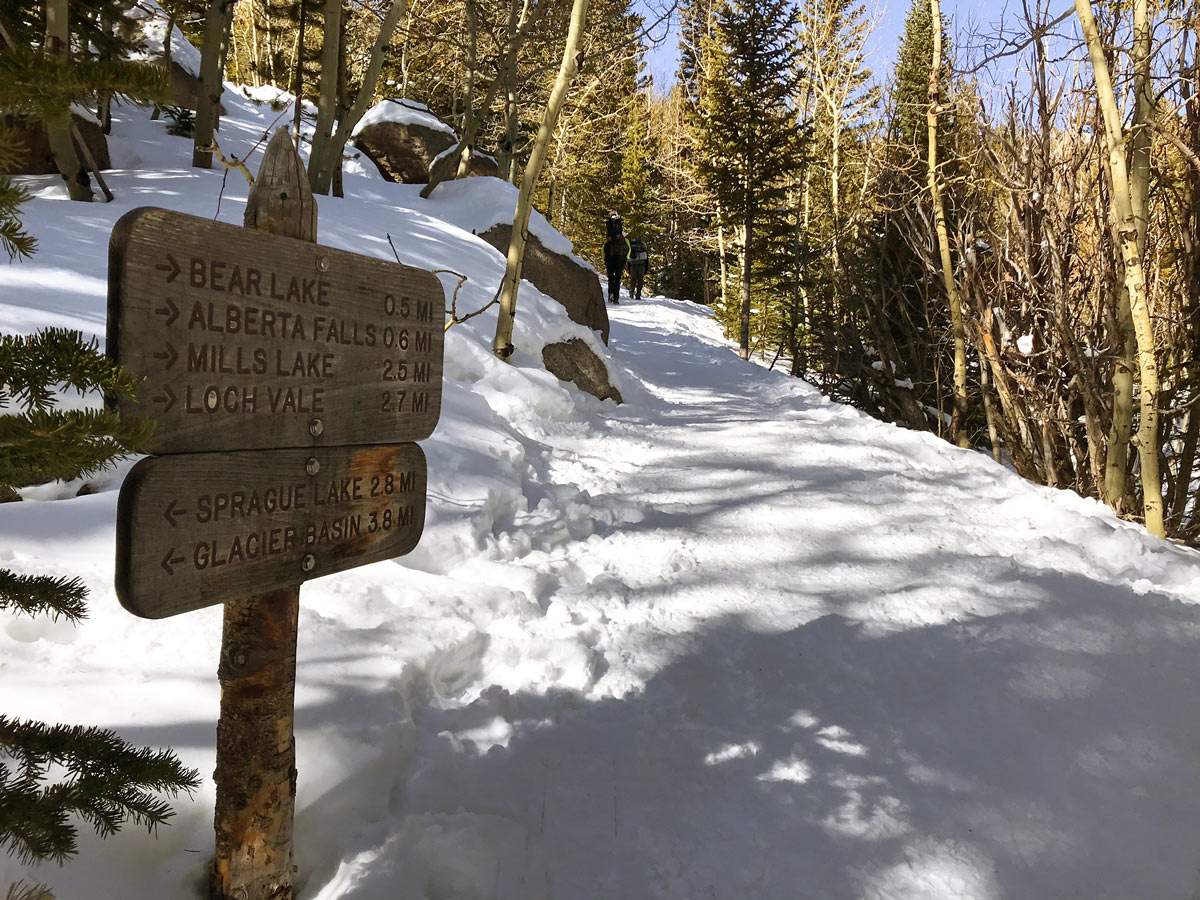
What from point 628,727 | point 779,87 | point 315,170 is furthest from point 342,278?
point 779,87

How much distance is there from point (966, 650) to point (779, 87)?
17.1 meters

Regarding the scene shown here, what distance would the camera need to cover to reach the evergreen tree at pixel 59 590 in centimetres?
112

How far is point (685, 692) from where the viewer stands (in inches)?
117

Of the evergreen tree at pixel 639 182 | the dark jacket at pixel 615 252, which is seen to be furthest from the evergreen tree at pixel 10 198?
the evergreen tree at pixel 639 182

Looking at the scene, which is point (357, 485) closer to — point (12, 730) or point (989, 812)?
point (12, 730)

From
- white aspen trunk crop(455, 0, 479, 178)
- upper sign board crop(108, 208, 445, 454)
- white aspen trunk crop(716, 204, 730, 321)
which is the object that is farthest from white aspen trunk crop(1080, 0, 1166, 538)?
white aspen trunk crop(716, 204, 730, 321)

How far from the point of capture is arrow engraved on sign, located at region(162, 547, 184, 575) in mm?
1395

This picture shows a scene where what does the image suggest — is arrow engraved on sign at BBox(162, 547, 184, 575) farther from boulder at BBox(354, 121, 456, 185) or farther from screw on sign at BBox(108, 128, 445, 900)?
boulder at BBox(354, 121, 456, 185)

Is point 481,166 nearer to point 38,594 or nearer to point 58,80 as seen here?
point 58,80

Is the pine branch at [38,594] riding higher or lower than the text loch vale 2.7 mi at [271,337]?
lower

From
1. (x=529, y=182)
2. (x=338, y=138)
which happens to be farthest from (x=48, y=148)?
(x=529, y=182)

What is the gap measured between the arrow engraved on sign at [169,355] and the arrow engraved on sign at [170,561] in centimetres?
34

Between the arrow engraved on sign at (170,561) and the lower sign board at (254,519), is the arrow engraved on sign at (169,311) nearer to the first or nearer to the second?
the lower sign board at (254,519)

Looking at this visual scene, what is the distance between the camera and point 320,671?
2.52 meters
